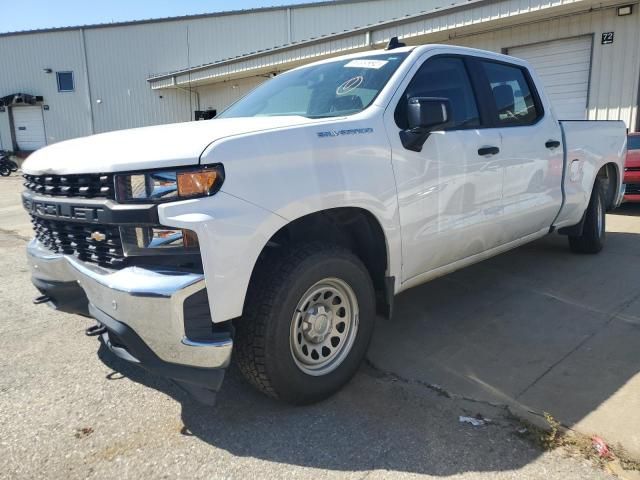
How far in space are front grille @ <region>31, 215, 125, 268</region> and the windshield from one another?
142 centimetres

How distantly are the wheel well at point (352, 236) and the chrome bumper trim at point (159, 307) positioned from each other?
58 cm

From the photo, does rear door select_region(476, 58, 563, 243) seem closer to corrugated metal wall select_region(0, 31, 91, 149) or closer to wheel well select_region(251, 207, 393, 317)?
wheel well select_region(251, 207, 393, 317)

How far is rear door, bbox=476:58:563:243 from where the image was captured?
404 cm

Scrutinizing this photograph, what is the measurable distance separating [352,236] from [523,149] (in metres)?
1.81

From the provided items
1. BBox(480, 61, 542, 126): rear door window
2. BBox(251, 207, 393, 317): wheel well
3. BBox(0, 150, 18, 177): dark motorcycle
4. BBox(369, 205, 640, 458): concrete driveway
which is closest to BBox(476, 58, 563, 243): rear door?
BBox(480, 61, 542, 126): rear door window

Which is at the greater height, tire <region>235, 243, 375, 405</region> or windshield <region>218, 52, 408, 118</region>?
windshield <region>218, 52, 408, 118</region>

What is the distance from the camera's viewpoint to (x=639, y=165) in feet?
27.8

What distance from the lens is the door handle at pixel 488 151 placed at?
12.0 ft

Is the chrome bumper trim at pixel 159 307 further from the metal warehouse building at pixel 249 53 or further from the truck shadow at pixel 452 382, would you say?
the metal warehouse building at pixel 249 53

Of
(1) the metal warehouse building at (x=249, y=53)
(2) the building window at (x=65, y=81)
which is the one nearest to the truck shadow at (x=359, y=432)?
(1) the metal warehouse building at (x=249, y=53)

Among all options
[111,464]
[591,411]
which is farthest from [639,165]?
[111,464]

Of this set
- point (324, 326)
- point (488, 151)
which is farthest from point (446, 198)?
point (324, 326)

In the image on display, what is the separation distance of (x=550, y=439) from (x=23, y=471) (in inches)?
97.4

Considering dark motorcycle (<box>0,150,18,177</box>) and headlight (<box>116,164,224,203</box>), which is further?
dark motorcycle (<box>0,150,18,177</box>)
